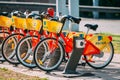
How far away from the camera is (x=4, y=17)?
11.1m

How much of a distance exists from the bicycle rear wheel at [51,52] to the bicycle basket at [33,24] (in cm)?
48

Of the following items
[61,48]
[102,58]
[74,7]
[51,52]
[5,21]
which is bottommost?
[102,58]

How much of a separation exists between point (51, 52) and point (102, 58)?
1.28 m

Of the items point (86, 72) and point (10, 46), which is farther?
point (10, 46)

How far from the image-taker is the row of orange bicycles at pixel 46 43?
977 cm

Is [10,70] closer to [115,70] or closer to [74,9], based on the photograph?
[115,70]

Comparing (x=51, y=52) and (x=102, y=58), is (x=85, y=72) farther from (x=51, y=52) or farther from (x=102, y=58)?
(x=102, y=58)

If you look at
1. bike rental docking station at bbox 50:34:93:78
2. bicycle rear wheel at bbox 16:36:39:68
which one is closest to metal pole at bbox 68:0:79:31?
bicycle rear wheel at bbox 16:36:39:68

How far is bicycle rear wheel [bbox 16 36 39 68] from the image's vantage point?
10.1 meters

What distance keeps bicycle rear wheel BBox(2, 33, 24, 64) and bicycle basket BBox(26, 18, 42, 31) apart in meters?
0.48

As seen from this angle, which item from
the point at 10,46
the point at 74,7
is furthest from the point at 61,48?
the point at 74,7

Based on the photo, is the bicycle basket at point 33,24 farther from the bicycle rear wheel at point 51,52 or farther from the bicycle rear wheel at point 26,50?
the bicycle rear wheel at point 51,52

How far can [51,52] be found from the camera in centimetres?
990

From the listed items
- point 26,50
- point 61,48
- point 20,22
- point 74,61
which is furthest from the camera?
point 20,22
